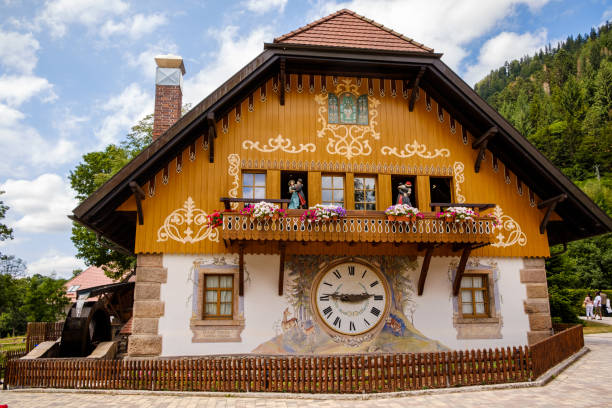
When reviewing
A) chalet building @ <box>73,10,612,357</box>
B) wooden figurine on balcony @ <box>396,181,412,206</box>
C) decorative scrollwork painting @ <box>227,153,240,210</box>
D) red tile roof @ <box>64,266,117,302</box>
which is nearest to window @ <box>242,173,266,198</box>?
chalet building @ <box>73,10,612,357</box>

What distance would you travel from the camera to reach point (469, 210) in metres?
12.3

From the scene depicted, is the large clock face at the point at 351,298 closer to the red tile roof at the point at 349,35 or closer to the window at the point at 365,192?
the window at the point at 365,192

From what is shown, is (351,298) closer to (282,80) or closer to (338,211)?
(338,211)

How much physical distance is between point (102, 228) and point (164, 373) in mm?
5059

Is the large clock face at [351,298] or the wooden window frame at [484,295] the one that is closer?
the large clock face at [351,298]

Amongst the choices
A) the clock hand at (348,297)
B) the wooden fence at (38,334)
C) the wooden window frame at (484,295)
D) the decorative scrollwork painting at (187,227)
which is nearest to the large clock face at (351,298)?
the clock hand at (348,297)

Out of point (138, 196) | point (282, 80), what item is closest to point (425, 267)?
point (282, 80)

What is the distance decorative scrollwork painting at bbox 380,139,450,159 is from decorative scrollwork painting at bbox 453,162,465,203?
459mm

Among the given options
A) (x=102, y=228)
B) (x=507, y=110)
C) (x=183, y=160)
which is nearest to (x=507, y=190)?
(x=183, y=160)

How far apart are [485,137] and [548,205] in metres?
→ 2.90

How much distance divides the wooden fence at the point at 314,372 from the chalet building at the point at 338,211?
1394mm

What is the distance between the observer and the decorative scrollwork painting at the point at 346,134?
13703mm

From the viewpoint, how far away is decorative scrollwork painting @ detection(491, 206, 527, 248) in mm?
13695

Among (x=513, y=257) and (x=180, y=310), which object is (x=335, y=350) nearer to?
(x=180, y=310)
